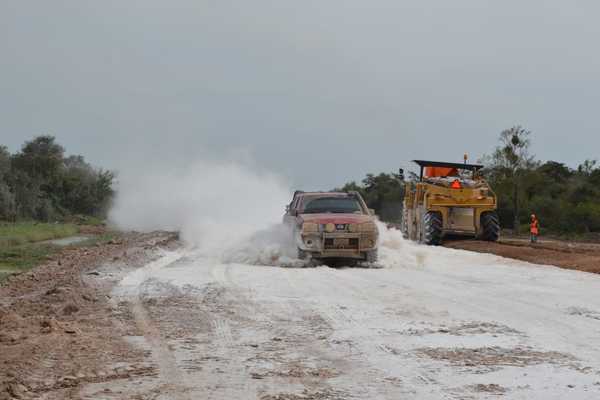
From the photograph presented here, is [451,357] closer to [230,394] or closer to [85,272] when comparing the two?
[230,394]

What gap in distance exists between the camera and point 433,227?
26641 mm

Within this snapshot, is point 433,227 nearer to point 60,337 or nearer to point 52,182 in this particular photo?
point 60,337

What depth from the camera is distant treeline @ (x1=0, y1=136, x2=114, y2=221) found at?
5834cm

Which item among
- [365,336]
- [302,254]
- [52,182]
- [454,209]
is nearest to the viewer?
[365,336]

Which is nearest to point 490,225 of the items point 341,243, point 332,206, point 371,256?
point 332,206

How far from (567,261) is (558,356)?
42.5ft

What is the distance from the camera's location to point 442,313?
9.71m

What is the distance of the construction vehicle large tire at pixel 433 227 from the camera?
26.6m

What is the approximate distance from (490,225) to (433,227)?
98.6 inches

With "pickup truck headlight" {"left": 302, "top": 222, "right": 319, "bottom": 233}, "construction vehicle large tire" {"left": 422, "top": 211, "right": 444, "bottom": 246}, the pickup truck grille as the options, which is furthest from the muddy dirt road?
"construction vehicle large tire" {"left": 422, "top": 211, "right": 444, "bottom": 246}

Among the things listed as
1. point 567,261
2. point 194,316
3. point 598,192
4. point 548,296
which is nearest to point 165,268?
point 194,316

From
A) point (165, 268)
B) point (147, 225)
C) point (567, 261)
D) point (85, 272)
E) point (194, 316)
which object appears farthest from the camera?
point (147, 225)

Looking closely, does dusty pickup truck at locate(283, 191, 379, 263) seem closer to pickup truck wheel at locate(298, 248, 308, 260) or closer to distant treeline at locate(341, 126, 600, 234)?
pickup truck wheel at locate(298, 248, 308, 260)

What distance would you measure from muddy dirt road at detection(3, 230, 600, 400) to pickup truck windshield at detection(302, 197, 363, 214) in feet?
15.4
